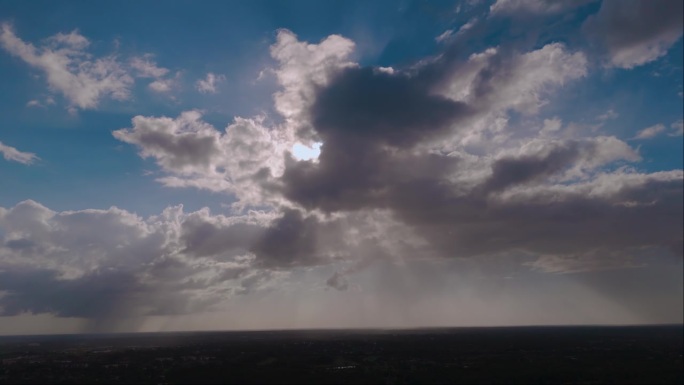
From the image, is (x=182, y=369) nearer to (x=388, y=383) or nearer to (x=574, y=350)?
(x=388, y=383)

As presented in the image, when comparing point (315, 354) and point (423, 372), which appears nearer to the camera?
point (423, 372)

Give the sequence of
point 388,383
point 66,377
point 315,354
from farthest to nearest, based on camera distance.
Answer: point 315,354 → point 66,377 → point 388,383

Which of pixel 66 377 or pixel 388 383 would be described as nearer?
pixel 388 383

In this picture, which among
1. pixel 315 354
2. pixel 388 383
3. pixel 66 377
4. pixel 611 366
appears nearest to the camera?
pixel 388 383

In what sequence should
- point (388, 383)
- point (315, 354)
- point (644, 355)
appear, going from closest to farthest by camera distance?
1. point (388, 383)
2. point (644, 355)
3. point (315, 354)

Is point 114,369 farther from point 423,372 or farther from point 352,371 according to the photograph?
point 423,372

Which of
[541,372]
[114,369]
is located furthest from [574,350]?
[114,369]

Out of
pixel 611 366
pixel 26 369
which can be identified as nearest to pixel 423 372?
pixel 611 366

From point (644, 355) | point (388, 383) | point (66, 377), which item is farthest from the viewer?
point (644, 355)

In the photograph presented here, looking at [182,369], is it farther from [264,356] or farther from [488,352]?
[488,352]
